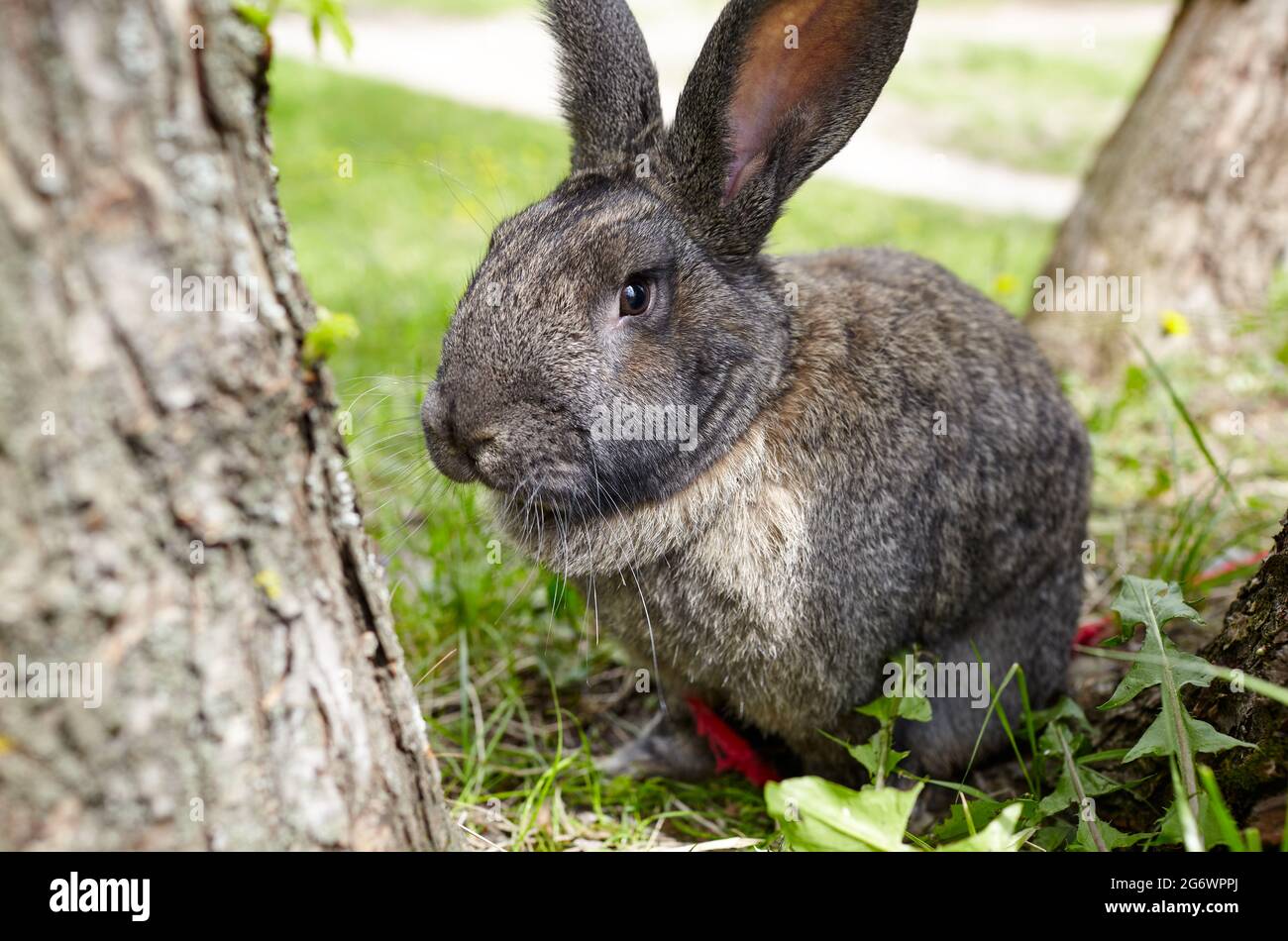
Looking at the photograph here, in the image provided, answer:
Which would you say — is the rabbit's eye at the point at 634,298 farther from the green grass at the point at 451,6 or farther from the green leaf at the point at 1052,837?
the green grass at the point at 451,6

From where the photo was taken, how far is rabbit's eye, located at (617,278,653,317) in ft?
9.34

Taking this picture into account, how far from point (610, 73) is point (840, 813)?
2096mm

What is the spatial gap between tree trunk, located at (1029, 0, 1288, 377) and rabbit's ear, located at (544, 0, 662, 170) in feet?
10.4

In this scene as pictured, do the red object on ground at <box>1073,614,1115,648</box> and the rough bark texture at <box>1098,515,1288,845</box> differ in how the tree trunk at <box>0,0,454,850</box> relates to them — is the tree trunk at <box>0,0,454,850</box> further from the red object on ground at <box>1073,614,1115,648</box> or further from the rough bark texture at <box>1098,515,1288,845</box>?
the red object on ground at <box>1073,614,1115,648</box>

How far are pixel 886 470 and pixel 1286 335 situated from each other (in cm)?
349

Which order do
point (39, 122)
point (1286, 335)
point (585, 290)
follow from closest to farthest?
point (39, 122) < point (585, 290) < point (1286, 335)

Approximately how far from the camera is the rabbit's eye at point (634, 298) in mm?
2848

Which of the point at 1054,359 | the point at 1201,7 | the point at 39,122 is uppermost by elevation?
the point at 1201,7

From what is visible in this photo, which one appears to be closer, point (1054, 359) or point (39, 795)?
point (39, 795)

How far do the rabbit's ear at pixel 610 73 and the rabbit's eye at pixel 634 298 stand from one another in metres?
0.49
